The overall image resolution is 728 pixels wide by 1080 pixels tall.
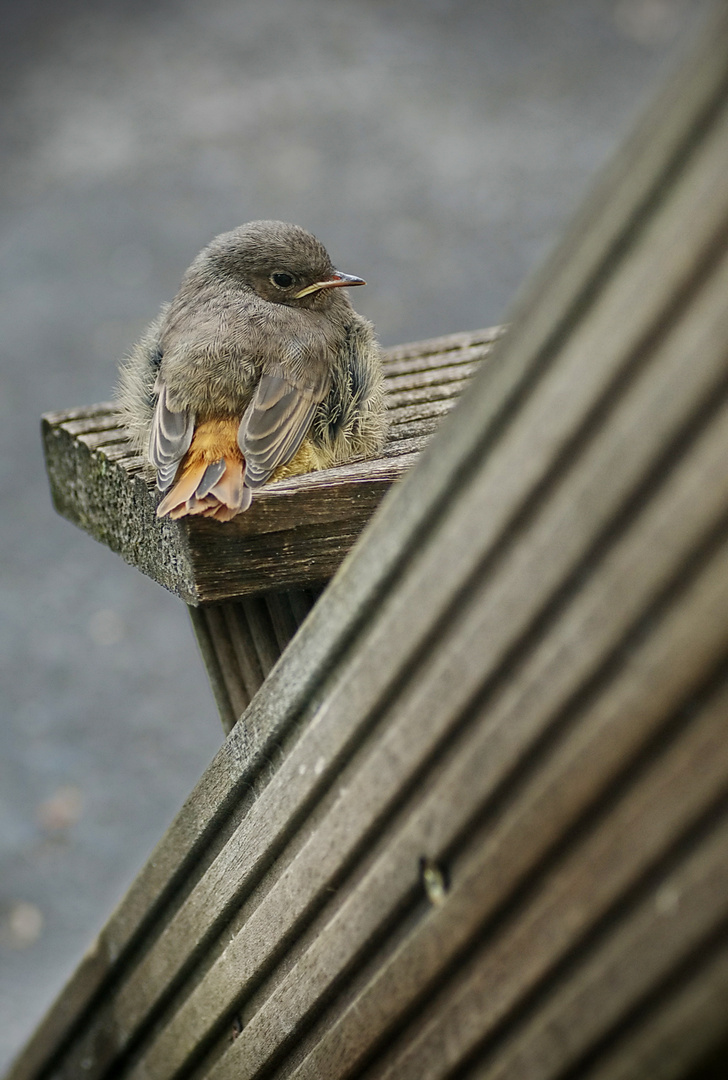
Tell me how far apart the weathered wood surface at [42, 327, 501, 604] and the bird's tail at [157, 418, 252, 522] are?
0.06 feet

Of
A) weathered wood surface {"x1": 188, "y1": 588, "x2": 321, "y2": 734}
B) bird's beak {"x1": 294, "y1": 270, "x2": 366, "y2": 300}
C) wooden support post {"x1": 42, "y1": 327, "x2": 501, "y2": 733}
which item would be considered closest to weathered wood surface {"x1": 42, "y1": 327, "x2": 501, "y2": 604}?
wooden support post {"x1": 42, "y1": 327, "x2": 501, "y2": 733}

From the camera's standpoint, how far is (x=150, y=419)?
2221 mm

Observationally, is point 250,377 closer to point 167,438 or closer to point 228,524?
point 167,438

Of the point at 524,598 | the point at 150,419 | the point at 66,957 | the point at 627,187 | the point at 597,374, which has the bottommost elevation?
the point at 66,957

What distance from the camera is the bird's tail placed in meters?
1.69

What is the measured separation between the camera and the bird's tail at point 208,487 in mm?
1692

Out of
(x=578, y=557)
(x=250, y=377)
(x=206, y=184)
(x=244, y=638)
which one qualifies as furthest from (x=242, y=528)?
(x=206, y=184)

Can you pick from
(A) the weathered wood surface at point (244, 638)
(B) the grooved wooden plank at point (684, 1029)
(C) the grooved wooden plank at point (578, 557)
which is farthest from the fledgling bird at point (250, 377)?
(B) the grooved wooden plank at point (684, 1029)

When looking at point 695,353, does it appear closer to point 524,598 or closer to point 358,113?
point 524,598

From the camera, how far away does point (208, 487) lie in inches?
67.9

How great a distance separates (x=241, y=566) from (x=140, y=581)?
5.92 meters

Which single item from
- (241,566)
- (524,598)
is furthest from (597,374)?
(241,566)

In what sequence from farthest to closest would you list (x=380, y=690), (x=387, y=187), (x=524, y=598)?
(x=387, y=187), (x=380, y=690), (x=524, y=598)

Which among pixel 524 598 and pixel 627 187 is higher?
pixel 627 187
